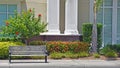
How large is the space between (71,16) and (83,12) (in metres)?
1.89

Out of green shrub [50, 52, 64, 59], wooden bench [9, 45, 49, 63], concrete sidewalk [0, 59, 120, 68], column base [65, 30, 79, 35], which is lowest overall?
concrete sidewalk [0, 59, 120, 68]

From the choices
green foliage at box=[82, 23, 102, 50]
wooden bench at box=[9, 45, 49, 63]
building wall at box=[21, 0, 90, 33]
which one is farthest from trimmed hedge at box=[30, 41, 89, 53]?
building wall at box=[21, 0, 90, 33]

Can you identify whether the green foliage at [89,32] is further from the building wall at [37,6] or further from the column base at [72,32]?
the building wall at [37,6]

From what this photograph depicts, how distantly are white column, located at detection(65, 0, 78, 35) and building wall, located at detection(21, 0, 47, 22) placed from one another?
1.90 metres

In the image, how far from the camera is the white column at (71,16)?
68.3 ft

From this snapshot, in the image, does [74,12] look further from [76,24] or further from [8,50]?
[8,50]

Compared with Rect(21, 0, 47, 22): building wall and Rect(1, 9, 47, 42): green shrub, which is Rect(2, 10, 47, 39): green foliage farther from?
Rect(21, 0, 47, 22): building wall

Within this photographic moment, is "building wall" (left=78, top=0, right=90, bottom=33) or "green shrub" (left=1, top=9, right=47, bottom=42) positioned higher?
"building wall" (left=78, top=0, right=90, bottom=33)

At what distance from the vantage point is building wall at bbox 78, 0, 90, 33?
22453 millimetres

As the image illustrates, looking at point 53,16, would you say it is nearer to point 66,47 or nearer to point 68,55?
point 66,47

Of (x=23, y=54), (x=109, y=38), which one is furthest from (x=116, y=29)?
(x=23, y=54)

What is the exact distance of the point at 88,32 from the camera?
19.9m

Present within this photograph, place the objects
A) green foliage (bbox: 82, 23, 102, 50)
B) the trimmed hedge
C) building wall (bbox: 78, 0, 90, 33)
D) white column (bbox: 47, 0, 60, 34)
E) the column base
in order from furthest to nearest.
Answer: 1. building wall (bbox: 78, 0, 90, 33)
2. the column base
3. white column (bbox: 47, 0, 60, 34)
4. green foliage (bbox: 82, 23, 102, 50)
5. the trimmed hedge

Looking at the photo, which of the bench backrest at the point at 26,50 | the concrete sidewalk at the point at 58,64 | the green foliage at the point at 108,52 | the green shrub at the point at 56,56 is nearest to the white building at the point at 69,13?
the green foliage at the point at 108,52
